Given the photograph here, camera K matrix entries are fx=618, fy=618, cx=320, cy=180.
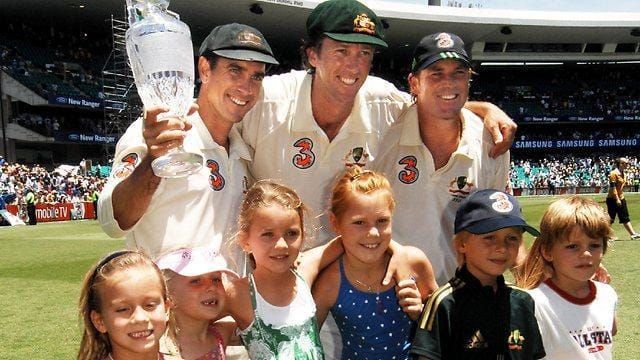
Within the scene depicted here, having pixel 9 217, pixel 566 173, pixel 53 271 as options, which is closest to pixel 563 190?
pixel 566 173

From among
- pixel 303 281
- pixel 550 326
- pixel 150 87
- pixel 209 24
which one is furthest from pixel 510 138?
pixel 209 24

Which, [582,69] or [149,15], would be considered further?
[582,69]

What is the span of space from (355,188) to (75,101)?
A: 34.9 meters

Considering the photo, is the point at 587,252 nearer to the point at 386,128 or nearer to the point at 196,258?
the point at 386,128

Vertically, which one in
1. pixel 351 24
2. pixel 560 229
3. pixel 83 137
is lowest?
pixel 560 229

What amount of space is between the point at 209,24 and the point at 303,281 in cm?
3491

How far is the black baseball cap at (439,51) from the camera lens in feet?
11.0

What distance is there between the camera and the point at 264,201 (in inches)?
109

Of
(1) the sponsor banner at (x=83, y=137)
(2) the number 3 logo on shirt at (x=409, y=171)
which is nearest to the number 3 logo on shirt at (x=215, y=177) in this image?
(2) the number 3 logo on shirt at (x=409, y=171)

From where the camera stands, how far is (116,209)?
2650 mm

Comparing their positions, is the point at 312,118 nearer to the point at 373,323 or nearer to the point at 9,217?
the point at 373,323

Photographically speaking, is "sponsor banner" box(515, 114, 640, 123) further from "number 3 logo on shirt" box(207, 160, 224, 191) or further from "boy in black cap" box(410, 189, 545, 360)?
"number 3 logo on shirt" box(207, 160, 224, 191)

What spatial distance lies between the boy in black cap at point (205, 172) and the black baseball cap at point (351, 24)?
1.47ft

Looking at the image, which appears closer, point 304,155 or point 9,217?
point 304,155
